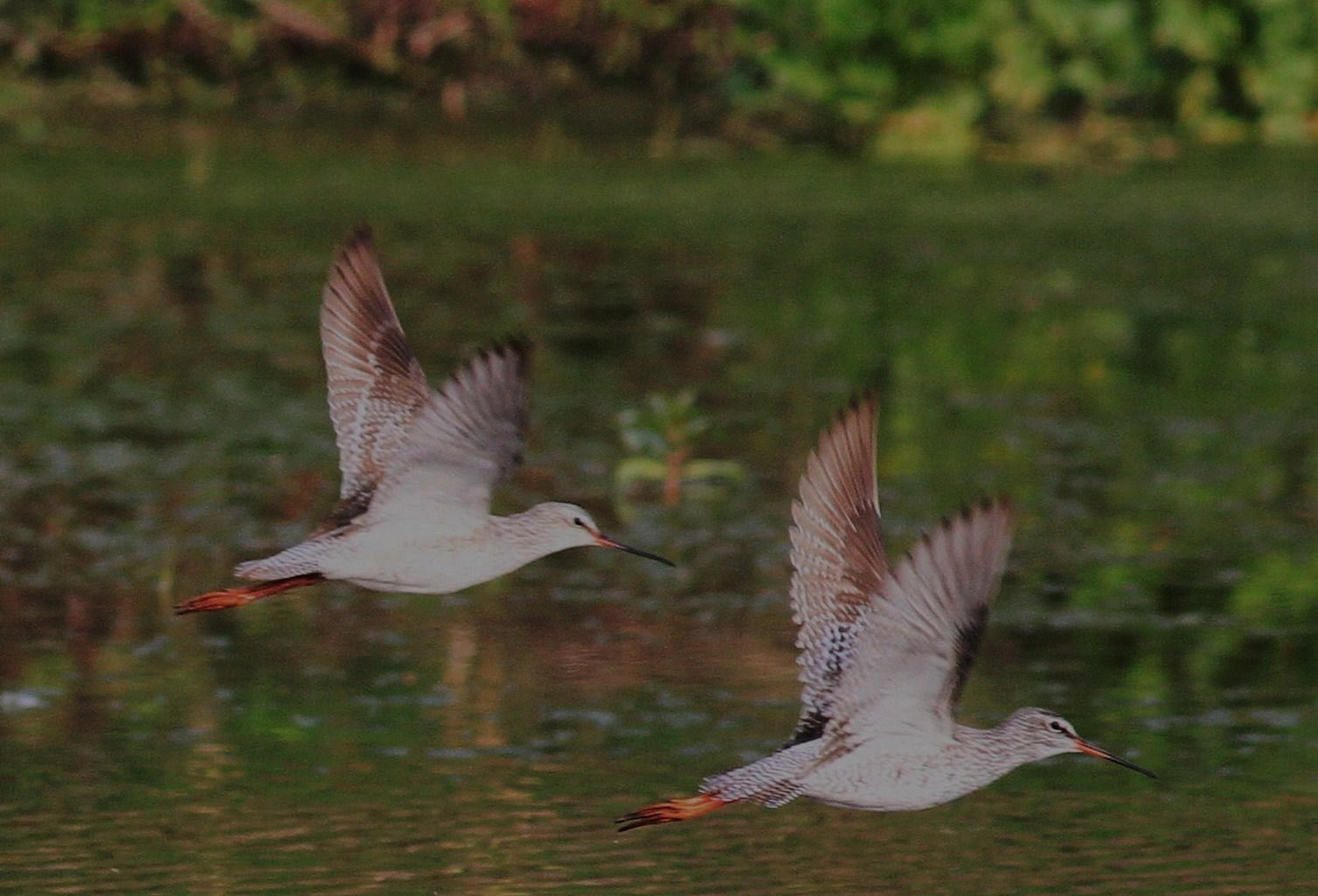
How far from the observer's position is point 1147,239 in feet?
56.4

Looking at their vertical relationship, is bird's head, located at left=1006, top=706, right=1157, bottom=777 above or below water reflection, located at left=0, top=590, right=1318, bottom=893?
above

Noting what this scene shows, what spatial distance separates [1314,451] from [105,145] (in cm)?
1115

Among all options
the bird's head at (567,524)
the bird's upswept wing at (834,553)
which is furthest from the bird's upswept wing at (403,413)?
the bird's upswept wing at (834,553)

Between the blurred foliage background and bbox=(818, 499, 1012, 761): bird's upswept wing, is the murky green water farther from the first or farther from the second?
the blurred foliage background

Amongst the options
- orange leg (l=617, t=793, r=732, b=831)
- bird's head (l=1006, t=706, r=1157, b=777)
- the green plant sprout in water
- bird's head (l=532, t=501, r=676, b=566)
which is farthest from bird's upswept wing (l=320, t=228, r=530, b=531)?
the green plant sprout in water

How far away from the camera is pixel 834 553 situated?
605 cm

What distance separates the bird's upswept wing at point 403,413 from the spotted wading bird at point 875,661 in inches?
25.1

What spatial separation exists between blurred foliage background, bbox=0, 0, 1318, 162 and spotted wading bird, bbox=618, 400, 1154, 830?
570 inches

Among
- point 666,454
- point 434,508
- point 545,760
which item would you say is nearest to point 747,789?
point 434,508

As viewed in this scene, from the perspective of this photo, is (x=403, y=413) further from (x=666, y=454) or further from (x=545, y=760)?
(x=666, y=454)

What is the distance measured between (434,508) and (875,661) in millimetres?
1070

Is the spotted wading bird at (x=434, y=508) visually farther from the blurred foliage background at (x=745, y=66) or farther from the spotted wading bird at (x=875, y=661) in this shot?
the blurred foliage background at (x=745, y=66)

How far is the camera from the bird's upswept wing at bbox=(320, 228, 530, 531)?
19.9 feet

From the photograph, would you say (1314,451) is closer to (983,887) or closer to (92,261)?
(983,887)
